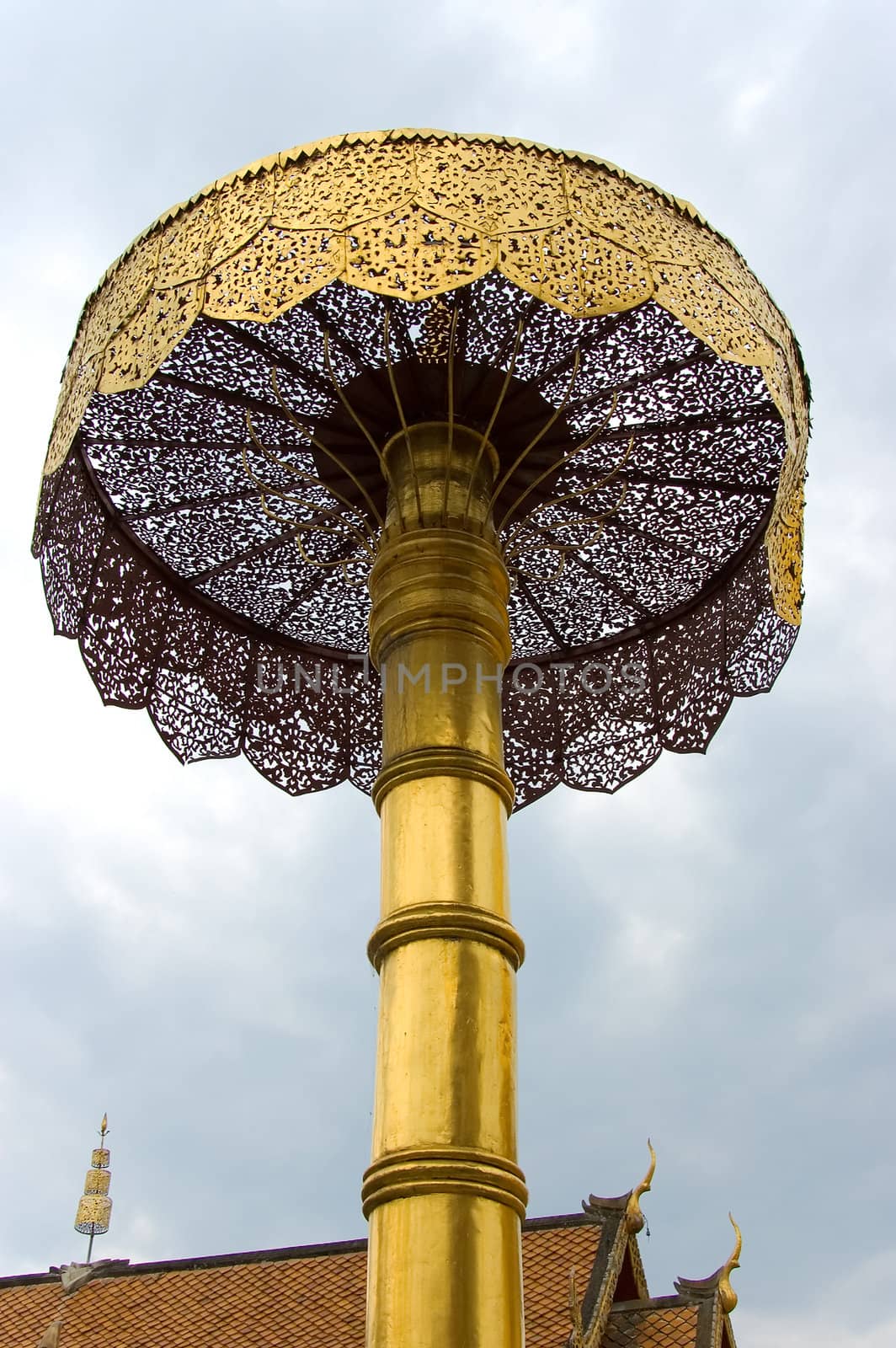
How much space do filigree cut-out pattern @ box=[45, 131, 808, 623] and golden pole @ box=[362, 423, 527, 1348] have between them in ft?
2.53

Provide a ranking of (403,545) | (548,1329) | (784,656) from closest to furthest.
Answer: (403,545), (784,656), (548,1329)

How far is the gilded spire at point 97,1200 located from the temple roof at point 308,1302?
297 cm

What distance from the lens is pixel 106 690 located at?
6688 mm

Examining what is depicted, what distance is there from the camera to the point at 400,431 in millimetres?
5344

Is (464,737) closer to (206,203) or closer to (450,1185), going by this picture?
(450,1185)

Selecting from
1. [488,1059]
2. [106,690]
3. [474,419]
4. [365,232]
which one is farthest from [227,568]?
[488,1059]

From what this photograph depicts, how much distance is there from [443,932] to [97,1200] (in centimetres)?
1408

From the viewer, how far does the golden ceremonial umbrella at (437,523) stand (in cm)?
416

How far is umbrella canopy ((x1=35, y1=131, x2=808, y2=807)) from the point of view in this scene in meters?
4.80

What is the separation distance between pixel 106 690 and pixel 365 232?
2835 mm

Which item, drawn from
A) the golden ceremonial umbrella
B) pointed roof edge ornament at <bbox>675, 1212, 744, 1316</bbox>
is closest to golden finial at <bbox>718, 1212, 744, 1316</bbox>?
pointed roof edge ornament at <bbox>675, 1212, 744, 1316</bbox>

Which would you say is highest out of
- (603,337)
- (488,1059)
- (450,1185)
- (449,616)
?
(603,337)

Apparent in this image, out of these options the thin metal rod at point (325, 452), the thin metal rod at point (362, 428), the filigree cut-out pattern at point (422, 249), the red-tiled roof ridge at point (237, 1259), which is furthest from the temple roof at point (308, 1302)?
the filigree cut-out pattern at point (422, 249)

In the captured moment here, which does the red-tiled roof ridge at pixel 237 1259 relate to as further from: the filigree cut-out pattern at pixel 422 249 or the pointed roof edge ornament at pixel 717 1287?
the filigree cut-out pattern at pixel 422 249
